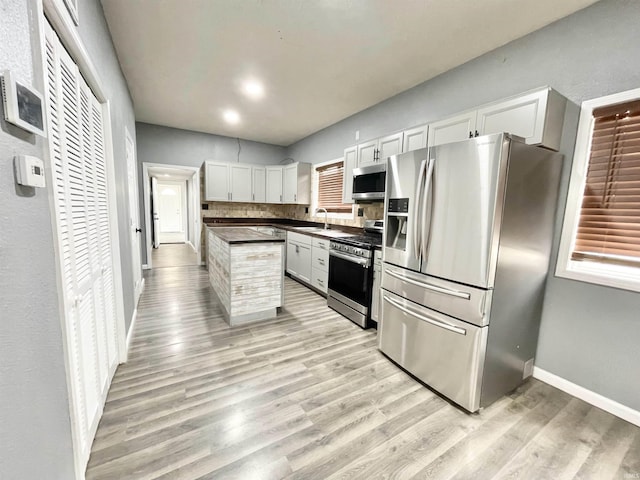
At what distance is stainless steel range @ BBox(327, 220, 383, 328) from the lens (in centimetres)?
289

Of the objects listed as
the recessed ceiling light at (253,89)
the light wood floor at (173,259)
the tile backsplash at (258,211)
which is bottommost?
the light wood floor at (173,259)

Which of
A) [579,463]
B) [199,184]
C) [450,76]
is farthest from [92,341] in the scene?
[199,184]

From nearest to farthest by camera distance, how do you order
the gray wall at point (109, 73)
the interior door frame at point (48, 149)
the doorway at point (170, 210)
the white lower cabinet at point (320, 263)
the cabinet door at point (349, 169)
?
the interior door frame at point (48, 149), the gray wall at point (109, 73), the cabinet door at point (349, 169), the white lower cabinet at point (320, 263), the doorway at point (170, 210)

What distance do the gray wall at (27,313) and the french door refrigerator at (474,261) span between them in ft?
6.68

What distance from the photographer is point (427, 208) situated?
6.36 feet

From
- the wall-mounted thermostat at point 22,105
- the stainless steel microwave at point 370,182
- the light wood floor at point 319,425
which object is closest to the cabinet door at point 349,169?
the stainless steel microwave at point 370,182

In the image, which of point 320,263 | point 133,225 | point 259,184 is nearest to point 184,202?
point 259,184

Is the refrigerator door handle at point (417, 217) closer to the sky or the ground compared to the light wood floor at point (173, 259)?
closer to the sky

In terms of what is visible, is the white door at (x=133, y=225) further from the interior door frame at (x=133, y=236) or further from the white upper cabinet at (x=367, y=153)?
the white upper cabinet at (x=367, y=153)

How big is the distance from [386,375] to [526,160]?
1.87m

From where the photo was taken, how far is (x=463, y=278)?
Answer: 1758mm

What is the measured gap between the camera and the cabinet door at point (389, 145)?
291 centimetres

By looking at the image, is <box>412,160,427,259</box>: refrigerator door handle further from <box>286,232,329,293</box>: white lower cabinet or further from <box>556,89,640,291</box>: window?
<box>286,232,329,293</box>: white lower cabinet

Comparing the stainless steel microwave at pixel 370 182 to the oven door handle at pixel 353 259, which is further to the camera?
the stainless steel microwave at pixel 370 182
